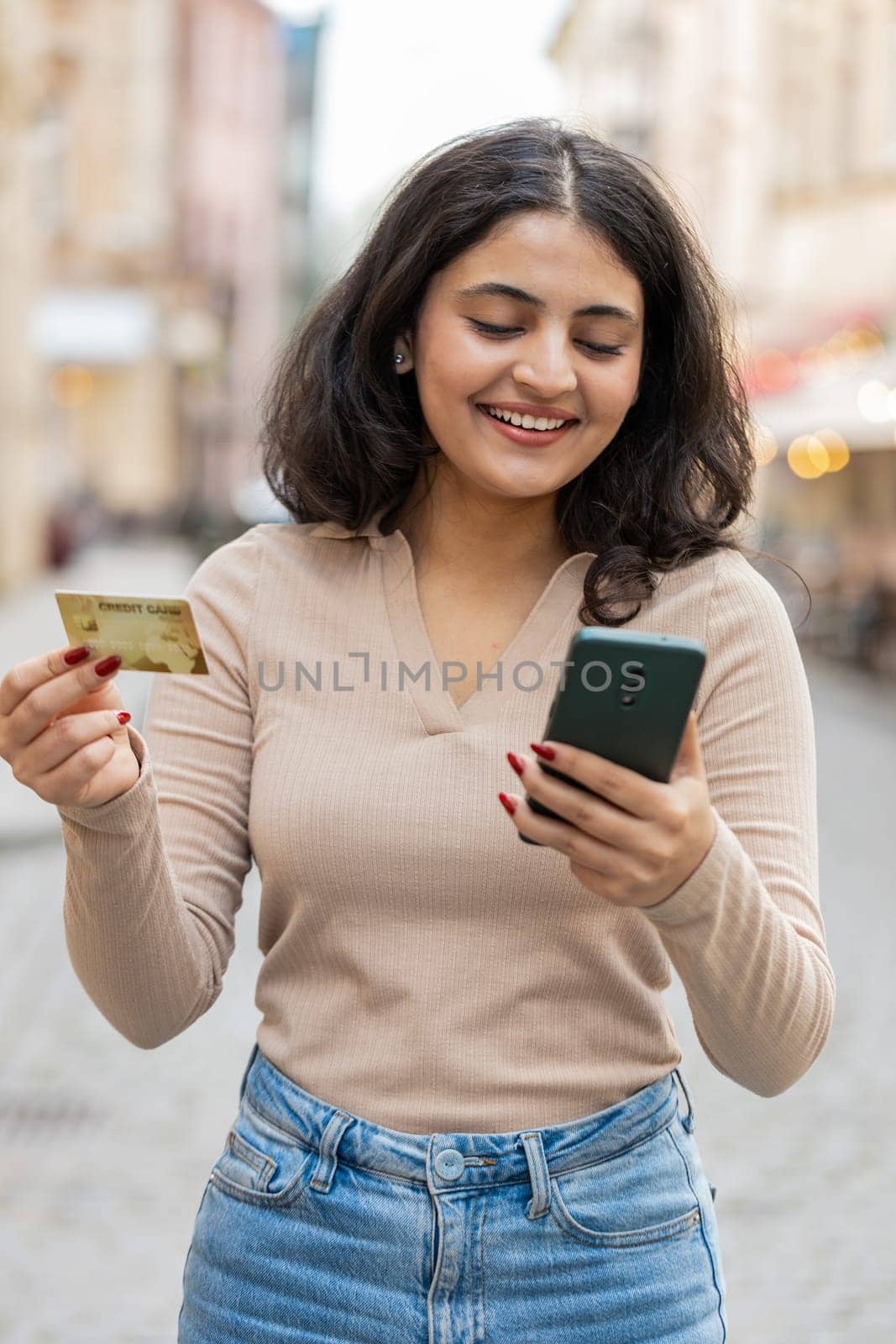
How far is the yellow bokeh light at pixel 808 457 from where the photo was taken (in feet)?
52.7

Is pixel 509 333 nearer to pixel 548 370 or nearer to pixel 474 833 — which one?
pixel 548 370

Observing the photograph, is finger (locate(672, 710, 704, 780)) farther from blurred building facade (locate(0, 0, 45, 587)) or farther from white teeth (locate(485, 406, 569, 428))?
blurred building facade (locate(0, 0, 45, 587))

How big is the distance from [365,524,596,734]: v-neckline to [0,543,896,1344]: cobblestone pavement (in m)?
2.35

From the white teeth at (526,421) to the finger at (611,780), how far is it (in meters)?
0.53

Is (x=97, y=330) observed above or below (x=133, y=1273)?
below

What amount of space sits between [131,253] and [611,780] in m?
33.8

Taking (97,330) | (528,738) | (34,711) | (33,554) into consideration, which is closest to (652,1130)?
(528,738)

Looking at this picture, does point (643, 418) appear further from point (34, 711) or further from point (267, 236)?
point (267, 236)

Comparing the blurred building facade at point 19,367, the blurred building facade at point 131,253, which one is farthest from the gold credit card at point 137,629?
the blurred building facade at point 19,367

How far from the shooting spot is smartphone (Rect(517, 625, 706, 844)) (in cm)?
130

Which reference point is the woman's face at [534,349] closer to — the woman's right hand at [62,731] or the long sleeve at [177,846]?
the long sleeve at [177,846]

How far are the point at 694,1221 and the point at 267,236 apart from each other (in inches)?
1967

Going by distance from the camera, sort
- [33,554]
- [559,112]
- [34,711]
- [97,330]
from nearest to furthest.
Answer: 1. [34,711]
2. [559,112]
3. [33,554]
4. [97,330]

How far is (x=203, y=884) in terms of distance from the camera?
5.80 feet
